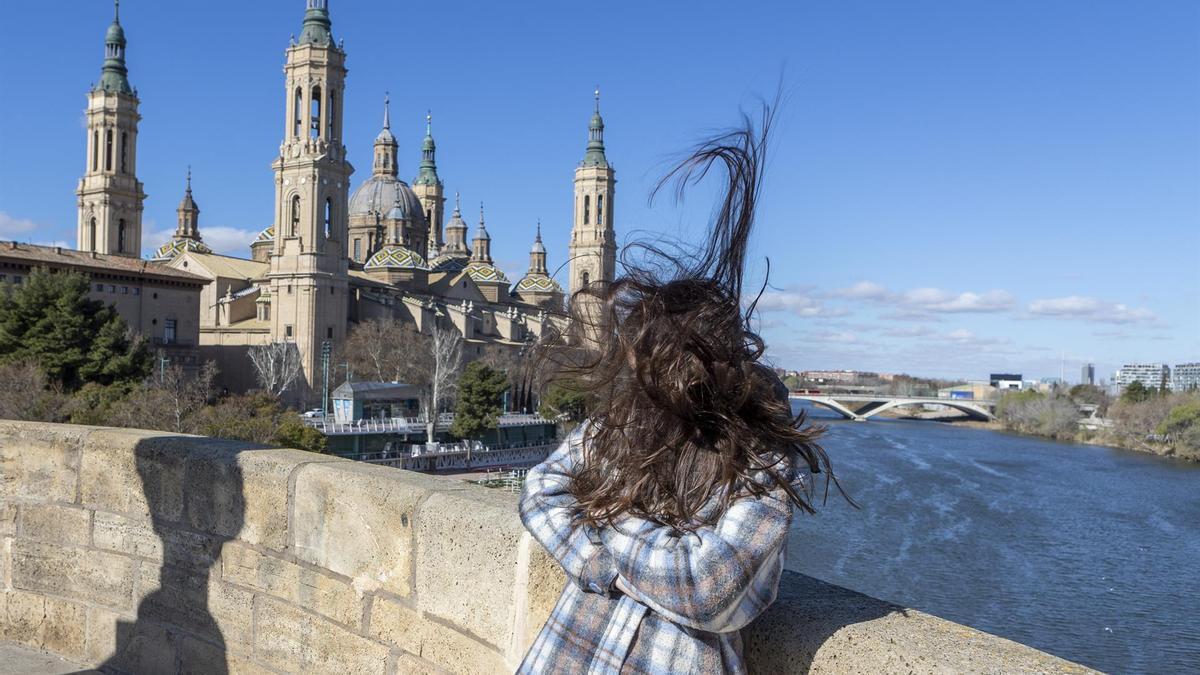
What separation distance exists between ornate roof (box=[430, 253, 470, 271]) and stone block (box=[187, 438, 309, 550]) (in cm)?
7140

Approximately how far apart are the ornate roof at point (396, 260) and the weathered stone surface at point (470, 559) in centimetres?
6489

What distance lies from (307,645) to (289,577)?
23 centimetres

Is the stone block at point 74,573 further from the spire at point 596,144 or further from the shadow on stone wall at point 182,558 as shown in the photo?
the spire at point 596,144

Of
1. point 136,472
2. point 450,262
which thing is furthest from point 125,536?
point 450,262

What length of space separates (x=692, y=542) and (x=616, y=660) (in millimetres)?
261

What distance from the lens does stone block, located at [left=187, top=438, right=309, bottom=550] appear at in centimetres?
342

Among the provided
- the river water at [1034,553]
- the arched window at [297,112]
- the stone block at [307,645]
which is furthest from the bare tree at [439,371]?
the stone block at [307,645]

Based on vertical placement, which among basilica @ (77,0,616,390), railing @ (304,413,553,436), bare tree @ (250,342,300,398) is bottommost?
railing @ (304,413,553,436)

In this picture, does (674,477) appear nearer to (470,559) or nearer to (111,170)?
(470,559)

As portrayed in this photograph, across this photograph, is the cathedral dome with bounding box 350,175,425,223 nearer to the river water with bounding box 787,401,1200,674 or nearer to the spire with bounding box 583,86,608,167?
the spire with bounding box 583,86,608,167

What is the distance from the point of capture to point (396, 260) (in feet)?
221

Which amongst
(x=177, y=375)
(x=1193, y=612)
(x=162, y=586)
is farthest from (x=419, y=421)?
(x=162, y=586)

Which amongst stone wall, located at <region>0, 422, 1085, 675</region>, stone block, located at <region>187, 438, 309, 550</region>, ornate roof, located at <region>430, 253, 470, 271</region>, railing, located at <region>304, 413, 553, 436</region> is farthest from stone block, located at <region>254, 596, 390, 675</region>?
ornate roof, located at <region>430, 253, 470, 271</region>

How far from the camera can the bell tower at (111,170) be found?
5803cm
